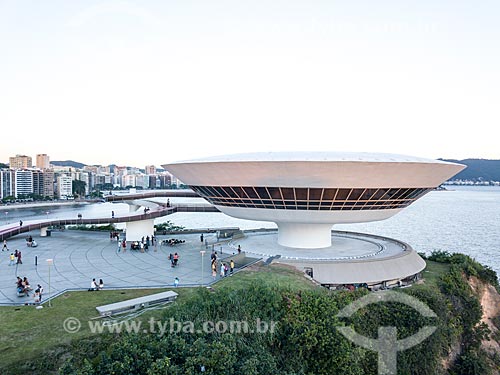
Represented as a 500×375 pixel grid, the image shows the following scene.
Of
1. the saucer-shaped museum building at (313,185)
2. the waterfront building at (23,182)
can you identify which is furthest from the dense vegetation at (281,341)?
the waterfront building at (23,182)

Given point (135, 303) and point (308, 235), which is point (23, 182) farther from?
point (135, 303)

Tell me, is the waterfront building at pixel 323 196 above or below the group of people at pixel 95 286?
above

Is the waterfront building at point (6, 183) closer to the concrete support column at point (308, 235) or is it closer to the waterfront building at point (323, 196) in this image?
the waterfront building at point (323, 196)

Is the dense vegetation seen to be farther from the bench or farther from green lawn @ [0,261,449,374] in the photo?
the bench
